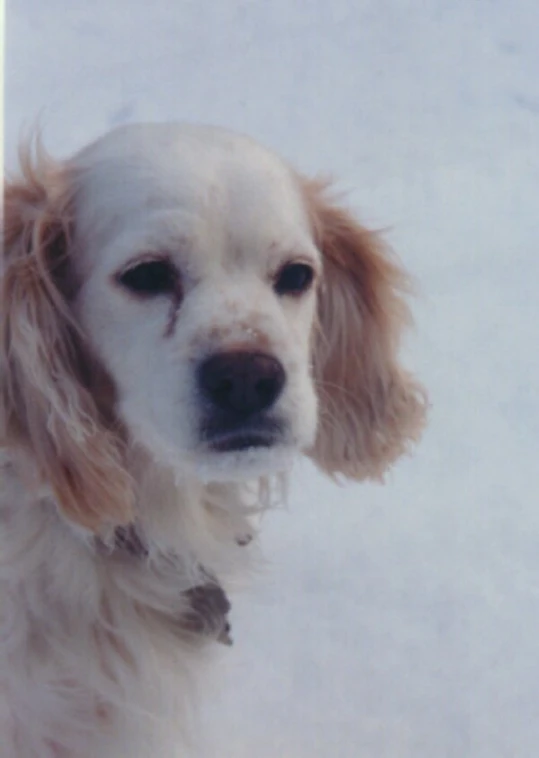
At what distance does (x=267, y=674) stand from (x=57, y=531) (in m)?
Answer: 0.76

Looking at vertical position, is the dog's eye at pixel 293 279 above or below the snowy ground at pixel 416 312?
above

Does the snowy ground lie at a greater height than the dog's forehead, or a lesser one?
lesser

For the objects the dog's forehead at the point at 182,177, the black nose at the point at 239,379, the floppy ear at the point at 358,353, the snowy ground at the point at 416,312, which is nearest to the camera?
the black nose at the point at 239,379

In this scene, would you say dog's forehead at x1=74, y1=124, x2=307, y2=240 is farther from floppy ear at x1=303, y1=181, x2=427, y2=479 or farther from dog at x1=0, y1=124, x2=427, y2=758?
floppy ear at x1=303, y1=181, x2=427, y2=479

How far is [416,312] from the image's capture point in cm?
270

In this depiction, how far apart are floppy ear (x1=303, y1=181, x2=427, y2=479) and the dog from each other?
0.10 m

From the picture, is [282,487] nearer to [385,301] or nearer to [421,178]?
[385,301]

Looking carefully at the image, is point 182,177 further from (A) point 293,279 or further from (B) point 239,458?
(B) point 239,458

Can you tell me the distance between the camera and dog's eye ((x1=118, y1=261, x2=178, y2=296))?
1343 millimetres

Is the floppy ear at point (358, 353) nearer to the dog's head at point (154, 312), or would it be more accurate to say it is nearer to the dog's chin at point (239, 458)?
the dog's head at point (154, 312)

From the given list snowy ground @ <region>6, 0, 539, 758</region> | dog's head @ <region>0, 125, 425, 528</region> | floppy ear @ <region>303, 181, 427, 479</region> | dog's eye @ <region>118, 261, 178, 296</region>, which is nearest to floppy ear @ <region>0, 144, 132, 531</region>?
dog's head @ <region>0, 125, 425, 528</region>

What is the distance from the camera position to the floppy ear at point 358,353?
68.7 inches

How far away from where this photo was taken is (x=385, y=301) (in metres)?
1.79

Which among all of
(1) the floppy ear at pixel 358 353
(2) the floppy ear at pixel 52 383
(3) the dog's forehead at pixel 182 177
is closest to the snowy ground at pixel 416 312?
(1) the floppy ear at pixel 358 353
